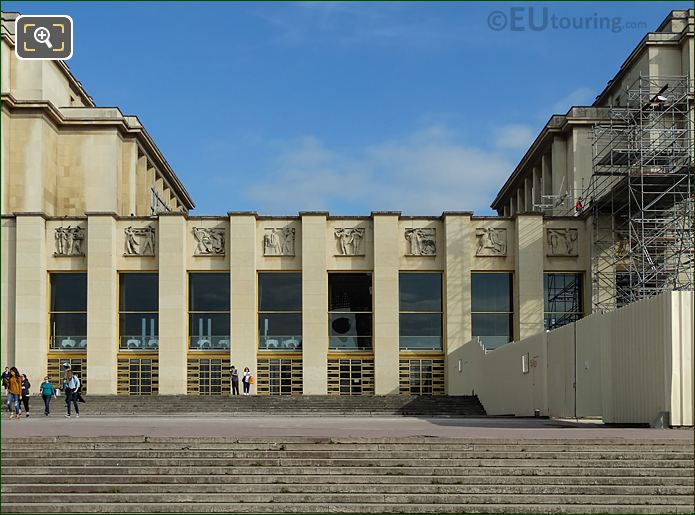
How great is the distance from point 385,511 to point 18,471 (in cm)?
591

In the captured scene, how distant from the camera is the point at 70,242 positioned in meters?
54.0

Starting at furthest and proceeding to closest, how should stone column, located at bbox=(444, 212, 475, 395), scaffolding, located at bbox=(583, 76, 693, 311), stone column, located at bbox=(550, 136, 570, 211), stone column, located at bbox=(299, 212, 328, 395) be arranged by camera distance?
stone column, located at bbox=(550, 136, 570, 211), stone column, located at bbox=(444, 212, 475, 395), stone column, located at bbox=(299, 212, 328, 395), scaffolding, located at bbox=(583, 76, 693, 311)

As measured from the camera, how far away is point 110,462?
653 inches

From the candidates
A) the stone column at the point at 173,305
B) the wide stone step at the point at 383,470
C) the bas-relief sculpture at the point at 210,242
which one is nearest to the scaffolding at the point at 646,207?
the bas-relief sculpture at the point at 210,242

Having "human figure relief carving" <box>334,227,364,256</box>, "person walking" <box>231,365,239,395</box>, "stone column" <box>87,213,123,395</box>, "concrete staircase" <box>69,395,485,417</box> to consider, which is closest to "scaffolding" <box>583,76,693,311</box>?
"concrete staircase" <box>69,395,485,417</box>

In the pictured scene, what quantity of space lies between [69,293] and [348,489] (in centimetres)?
4150

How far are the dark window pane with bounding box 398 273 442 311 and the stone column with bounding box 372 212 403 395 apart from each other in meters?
0.88

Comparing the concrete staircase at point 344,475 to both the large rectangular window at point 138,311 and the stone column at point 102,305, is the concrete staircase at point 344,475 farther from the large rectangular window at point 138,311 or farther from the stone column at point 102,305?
the large rectangular window at point 138,311

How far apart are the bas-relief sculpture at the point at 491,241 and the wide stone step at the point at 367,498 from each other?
39586mm

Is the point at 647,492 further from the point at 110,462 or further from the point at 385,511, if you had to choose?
the point at 110,462

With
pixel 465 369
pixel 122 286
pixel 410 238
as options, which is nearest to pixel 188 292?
pixel 122 286

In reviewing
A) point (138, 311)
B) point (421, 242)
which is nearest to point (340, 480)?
point (421, 242)

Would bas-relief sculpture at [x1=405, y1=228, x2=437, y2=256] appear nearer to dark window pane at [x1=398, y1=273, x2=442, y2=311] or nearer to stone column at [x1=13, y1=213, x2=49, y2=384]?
dark window pane at [x1=398, y1=273, x2=442, y2=311]

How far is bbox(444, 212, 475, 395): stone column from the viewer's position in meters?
53.2
